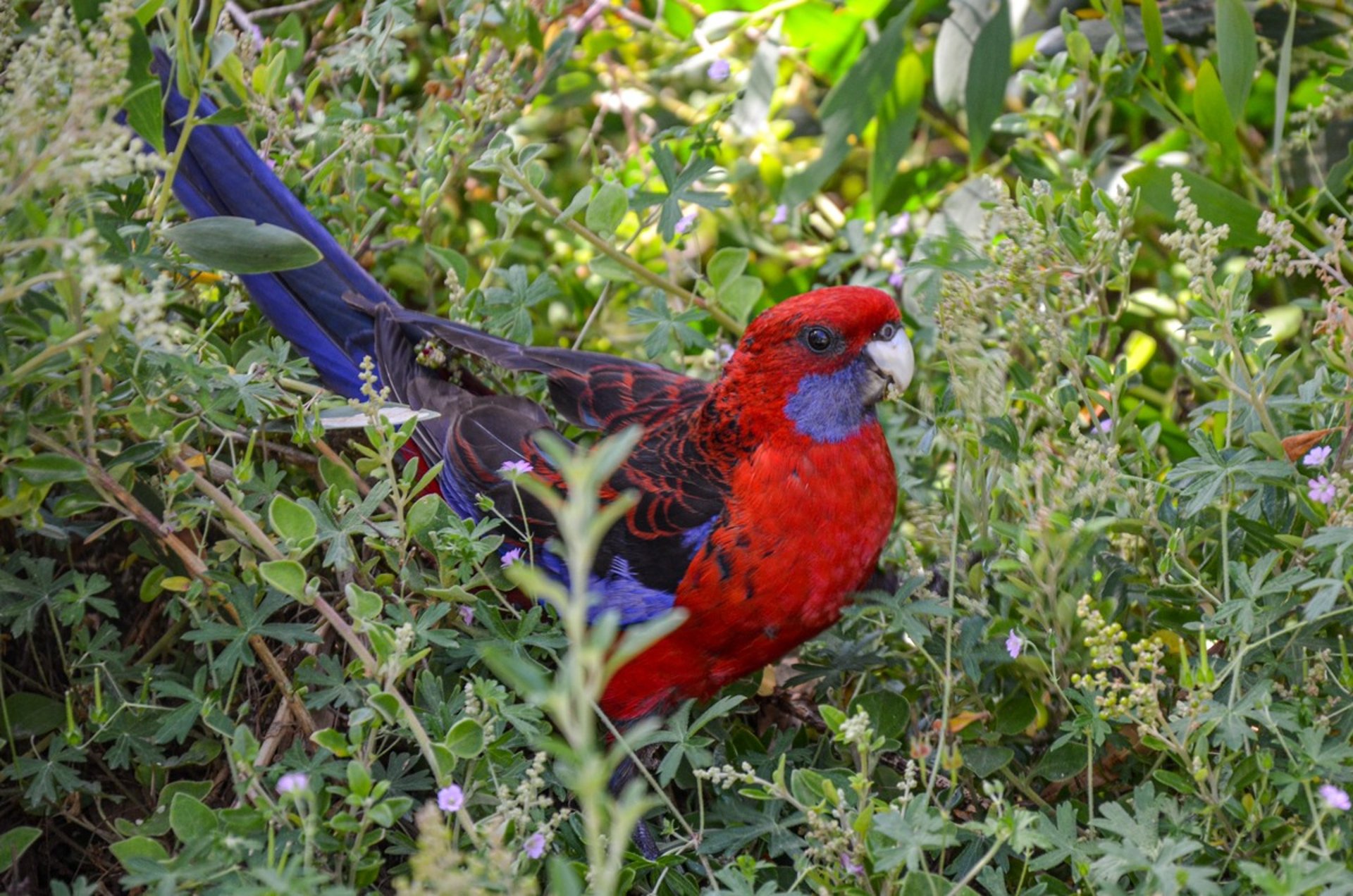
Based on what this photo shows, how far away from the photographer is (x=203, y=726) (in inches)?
72.9

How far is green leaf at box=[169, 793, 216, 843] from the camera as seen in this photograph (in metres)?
1.40

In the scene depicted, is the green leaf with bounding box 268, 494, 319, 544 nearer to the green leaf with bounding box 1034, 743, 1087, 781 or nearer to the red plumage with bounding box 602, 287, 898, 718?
the red plumage with bounding box 602, 287, 898, 718

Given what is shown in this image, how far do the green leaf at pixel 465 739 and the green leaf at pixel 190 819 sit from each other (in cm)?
27

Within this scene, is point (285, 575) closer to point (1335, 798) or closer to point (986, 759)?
point (986, 759)

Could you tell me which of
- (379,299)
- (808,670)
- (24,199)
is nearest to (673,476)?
(808,670)

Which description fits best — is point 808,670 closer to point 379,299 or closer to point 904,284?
point 904,284

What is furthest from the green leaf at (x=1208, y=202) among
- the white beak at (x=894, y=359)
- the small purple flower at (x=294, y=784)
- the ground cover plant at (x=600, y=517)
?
the small purple flower at (x=294, y=784)

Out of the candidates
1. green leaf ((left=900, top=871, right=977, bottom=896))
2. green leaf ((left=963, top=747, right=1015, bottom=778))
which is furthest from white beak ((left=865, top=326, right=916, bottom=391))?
green leaf ((left=900, top=871, right=977, bottom=896))

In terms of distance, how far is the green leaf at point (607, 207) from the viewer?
7.23 feet

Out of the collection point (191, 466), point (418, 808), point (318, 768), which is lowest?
point (418, 808)

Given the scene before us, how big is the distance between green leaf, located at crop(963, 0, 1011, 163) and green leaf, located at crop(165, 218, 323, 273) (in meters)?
1.53

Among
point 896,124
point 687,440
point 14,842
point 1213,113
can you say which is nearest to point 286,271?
point 687,440

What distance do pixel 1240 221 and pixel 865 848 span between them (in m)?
1.44

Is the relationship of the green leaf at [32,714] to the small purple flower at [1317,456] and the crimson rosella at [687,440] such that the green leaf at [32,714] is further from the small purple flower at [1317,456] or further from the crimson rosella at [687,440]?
the small purple flower at [1317,456]
